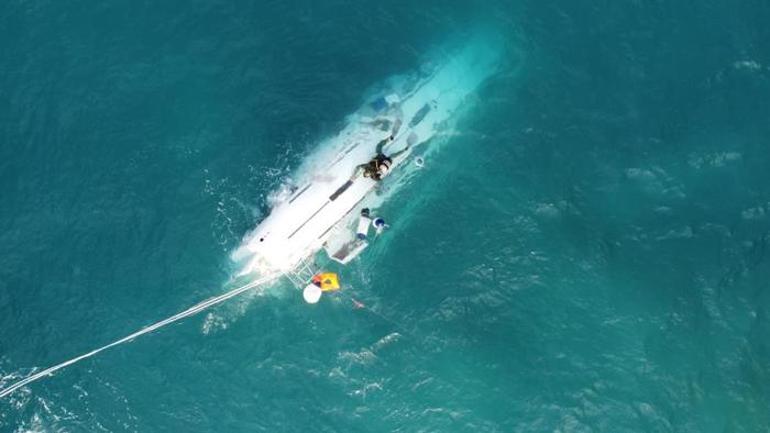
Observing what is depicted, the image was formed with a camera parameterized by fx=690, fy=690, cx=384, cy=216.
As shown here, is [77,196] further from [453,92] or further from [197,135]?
[453,92]

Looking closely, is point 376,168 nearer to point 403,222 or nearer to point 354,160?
point 354,160

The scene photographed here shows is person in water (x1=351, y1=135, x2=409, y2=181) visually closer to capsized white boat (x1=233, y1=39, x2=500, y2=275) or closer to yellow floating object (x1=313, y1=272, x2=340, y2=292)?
capsized white boat (x1=233, y1=39, x2=500, y2=275)

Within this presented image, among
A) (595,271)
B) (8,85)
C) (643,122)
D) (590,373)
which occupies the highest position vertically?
(8,85)

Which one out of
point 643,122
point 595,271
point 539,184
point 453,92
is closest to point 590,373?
point 595,271

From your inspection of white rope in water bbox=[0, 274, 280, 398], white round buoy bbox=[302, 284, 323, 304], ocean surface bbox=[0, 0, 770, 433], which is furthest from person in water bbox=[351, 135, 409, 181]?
white rope in water bbox=[0, 274, 280, 398]

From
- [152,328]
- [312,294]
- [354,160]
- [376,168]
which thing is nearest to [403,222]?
[376,168]

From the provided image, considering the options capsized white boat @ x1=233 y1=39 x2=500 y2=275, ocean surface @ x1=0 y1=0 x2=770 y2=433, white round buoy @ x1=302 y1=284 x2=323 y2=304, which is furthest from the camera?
capsized white boat @ x1=233 y1=39 x2=500 y2=275

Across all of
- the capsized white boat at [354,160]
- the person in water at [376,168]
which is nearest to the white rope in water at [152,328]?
the capsized white boat at [354,160]

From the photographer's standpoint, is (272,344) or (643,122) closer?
(272,344)
